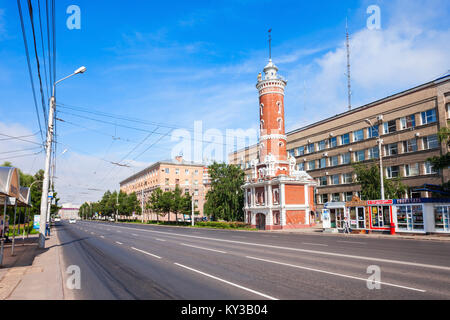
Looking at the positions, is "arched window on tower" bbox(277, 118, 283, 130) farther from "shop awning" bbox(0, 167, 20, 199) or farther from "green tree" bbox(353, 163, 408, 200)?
"shop awning" bbox(0, 167, 20, 199)

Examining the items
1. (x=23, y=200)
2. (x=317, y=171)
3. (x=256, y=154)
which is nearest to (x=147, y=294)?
(x=23, y=200)

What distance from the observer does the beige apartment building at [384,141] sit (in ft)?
128

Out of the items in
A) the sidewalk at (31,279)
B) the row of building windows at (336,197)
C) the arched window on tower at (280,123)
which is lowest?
the sidewalk at (31,279)

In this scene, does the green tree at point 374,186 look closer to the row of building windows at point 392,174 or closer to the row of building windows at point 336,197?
the row of building windows at point 392,174

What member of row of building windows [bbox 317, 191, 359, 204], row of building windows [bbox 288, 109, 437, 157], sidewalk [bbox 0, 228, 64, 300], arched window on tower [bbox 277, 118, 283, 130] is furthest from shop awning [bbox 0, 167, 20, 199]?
row of building windows [bbox 317, 191, 359, 204]

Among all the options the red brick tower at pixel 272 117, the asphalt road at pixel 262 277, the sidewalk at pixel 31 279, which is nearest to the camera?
the asphalt road at pixel 262 277

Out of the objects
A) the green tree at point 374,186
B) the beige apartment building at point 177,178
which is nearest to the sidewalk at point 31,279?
the green tree at point 374,186

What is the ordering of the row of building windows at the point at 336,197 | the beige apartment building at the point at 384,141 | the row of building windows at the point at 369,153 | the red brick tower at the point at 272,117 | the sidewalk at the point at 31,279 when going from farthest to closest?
1. the row of building windows at the point at 336,197
2. the red brick tower at the point at 272,117
3. the row of building windows at the point at 369,153
4. the beige apartment building at the point at 384,141
5. the sidewalk at the point at 31,279

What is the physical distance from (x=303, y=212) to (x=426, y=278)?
3781 centimetres

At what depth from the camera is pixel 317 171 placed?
190 ft

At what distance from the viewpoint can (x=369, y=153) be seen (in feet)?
158

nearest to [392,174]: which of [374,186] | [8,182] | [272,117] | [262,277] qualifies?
[374,186]

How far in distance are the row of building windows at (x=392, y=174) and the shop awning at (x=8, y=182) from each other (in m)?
36.9

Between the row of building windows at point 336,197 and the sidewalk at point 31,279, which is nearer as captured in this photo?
the sidewalk at point 31,279
